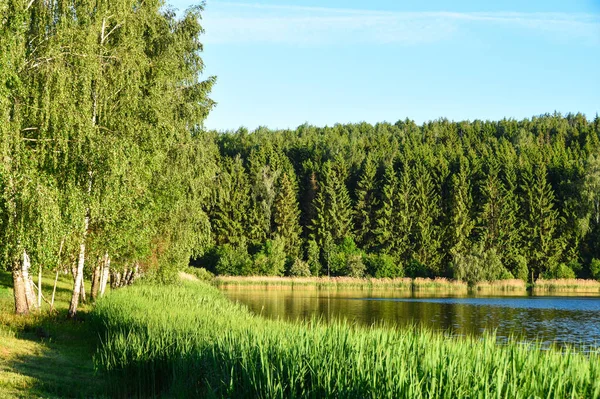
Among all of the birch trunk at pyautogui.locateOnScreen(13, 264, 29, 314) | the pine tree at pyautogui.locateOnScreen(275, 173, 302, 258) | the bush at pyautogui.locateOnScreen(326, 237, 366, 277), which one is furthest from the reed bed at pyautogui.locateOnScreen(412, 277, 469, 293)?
the birch trunk at pyautogui.locateOnScreen(13, 264, 29, 314)

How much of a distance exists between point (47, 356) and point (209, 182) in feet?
68.5

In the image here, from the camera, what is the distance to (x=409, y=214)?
Result: 3322 inches

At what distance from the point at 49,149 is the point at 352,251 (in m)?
64.7

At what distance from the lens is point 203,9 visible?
2861cm

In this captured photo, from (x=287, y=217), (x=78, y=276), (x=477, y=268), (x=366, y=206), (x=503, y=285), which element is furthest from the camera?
(x=366, y=206)

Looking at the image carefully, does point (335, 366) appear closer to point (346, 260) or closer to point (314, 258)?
point (346, 260)

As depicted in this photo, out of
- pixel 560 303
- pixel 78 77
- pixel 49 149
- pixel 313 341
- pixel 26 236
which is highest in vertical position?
pixel 78 77

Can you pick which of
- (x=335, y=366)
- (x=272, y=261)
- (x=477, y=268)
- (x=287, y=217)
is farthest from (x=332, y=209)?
(x=335, y=366)

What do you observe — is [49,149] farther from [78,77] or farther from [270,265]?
[270,265]

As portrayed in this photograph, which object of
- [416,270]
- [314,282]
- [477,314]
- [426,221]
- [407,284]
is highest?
[426,221]

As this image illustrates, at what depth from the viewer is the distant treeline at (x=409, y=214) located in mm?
77000

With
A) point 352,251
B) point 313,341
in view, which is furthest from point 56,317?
point 352,251

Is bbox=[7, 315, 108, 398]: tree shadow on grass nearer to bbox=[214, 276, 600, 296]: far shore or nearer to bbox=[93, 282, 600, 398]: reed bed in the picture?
bbox=[93, 282, 600, 398]: reed bed

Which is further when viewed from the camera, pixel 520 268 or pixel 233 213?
pixel 233 213
